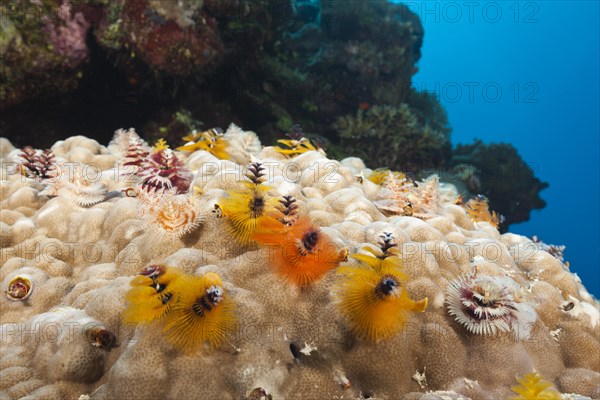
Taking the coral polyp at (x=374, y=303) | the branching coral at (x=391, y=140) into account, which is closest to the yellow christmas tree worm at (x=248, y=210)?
the coral polyp at (x=374, y=303)

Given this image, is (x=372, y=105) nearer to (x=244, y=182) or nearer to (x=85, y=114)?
(x=85, y=114)

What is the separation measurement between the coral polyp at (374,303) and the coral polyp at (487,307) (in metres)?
0.35

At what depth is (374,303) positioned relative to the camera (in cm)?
205

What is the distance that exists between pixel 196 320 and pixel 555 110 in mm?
118605

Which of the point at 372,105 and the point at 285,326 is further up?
the point at 372,105

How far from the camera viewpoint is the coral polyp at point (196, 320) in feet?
Result: 6.19

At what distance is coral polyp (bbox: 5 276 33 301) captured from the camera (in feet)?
8.56

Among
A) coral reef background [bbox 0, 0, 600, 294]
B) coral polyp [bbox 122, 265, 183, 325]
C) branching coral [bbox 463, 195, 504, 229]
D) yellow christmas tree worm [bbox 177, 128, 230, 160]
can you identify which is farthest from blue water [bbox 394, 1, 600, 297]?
coral polyp [bbox 122, 265, 183, 325]

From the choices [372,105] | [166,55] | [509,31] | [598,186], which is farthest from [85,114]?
[509,31]

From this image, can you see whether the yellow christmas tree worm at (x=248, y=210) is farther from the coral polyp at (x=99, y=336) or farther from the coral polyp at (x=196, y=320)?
the coral polyp at (x=99, y=336)

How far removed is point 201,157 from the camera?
3.96 metres

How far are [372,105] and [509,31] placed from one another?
12744 cm

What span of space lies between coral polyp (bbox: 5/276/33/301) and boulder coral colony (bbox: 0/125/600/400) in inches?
0.7

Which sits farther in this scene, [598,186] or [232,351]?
[598,186]
